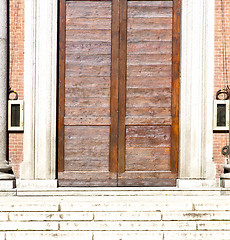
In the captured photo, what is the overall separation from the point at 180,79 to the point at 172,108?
0.61 m

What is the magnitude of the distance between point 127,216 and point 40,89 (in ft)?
11.6

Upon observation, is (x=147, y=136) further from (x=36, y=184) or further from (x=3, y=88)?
(x=3, y=88)

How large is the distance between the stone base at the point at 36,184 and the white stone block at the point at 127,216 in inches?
101

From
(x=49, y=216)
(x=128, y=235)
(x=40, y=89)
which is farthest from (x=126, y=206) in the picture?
(x=40, y=89)

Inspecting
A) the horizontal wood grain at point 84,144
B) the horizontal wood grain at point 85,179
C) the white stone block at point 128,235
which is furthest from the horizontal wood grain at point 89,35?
the white stone block at point 128,235

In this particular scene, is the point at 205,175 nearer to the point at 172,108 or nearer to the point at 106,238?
the point at 172,108

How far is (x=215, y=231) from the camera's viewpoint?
6.81 m

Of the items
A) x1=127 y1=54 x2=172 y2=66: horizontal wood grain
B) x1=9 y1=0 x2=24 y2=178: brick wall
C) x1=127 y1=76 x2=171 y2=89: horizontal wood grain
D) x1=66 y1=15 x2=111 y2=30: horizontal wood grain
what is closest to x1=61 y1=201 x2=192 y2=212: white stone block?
x1=9 y1=0 x2=24 y2=178: brick wall

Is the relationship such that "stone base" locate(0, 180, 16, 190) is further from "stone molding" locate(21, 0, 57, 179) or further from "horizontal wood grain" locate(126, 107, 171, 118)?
"horizontal wood grain" locate(126, 107, 171, 118)

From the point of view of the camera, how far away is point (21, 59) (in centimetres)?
930

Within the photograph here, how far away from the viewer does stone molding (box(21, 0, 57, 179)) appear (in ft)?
30.3

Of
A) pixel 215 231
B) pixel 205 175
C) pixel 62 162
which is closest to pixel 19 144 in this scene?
pixel 62 162

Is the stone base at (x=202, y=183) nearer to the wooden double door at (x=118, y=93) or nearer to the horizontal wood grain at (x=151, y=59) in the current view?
the wooden double door at (x=118, y=93)

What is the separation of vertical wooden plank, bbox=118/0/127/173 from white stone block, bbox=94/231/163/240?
2.80 meters
